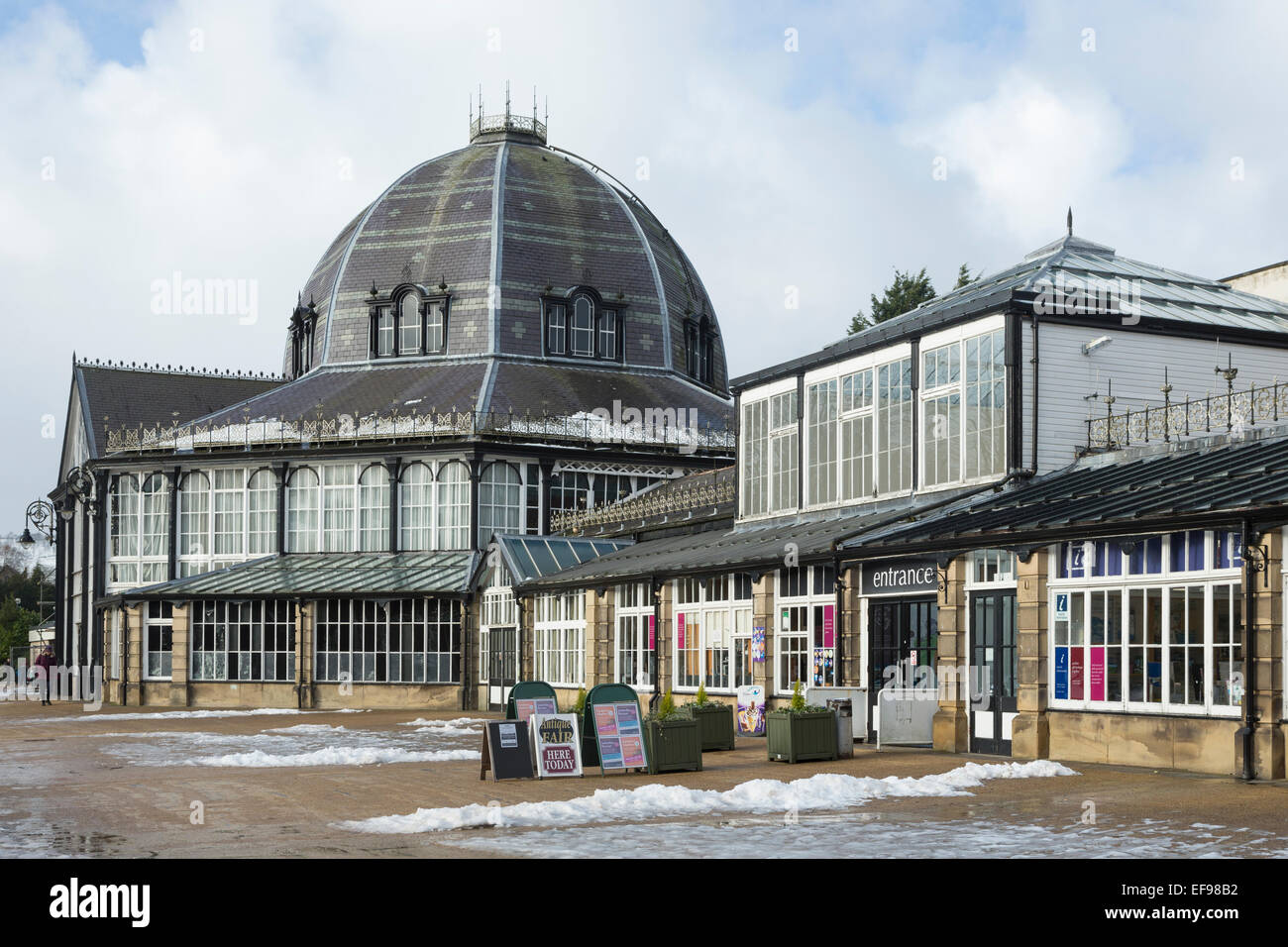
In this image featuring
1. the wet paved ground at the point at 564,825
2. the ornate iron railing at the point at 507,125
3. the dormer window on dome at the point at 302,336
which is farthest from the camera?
A: the ornate iron railing at the point at 507,125

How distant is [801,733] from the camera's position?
23.6 m

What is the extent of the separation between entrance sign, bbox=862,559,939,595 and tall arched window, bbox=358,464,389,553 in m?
29.9

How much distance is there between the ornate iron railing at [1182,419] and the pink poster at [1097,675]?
550 centimetres

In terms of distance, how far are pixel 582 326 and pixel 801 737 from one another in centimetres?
4164

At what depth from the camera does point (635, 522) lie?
47219 millimetres

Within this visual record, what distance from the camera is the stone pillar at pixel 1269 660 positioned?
62.0 feet

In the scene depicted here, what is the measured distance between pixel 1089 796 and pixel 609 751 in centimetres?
690

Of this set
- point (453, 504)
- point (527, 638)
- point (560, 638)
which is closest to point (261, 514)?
point (453, 504)

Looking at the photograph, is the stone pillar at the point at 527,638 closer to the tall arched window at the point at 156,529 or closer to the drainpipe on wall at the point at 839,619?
the drainpipe on wall at the point at 839,619

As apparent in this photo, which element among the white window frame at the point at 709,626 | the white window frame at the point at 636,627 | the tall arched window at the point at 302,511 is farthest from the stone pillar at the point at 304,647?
the white window frame at the point at 709,626

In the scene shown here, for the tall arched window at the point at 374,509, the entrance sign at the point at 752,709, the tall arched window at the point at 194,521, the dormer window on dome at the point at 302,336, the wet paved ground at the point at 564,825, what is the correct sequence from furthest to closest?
1. the dormer window on dome at the point at 302,336
2. the tall arched window at the point at 194,521
3. the tall arched window at the point at 374,509
4. the entrance sign at the point at 752,709
5. the wet paved ground at the point at 564,825

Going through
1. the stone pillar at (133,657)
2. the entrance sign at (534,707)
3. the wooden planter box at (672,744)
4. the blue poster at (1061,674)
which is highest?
the blue poster at (1061,674)

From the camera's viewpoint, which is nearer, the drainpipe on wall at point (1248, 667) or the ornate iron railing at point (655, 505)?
the drainpipe on wall at point (1248, 667)

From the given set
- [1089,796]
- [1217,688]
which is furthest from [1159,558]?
[1089,796]
